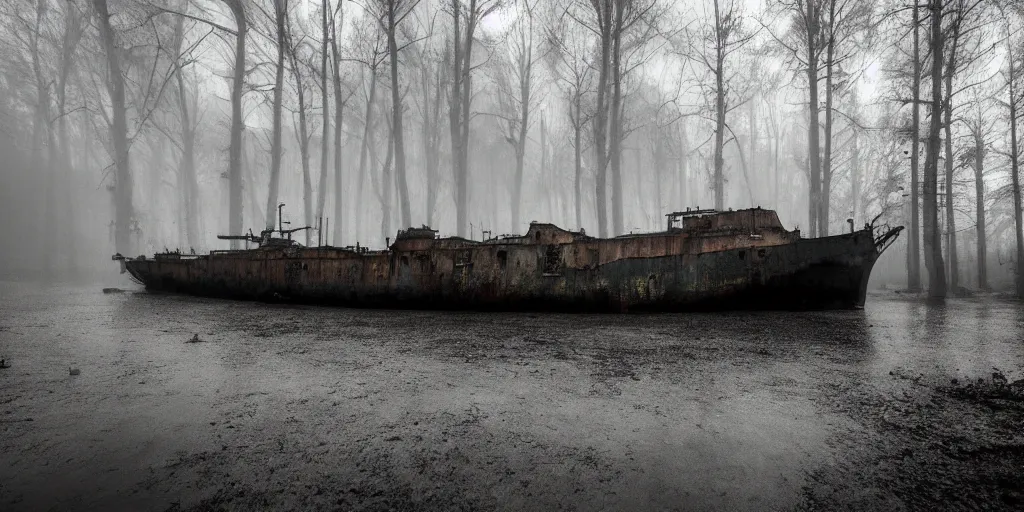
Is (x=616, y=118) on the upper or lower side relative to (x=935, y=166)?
upper

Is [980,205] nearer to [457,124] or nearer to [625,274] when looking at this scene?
[625,274]

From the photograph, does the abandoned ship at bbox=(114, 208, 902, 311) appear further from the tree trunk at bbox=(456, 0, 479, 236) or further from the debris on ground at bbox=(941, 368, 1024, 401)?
the tree trunk at bbox=(456, 0, 479, 236)

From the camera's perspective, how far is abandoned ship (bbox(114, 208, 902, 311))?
342 inches

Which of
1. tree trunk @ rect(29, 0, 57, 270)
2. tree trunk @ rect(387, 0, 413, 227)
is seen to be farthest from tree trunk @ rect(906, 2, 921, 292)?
tree trunk @ rect(29, 0, 57, 270)

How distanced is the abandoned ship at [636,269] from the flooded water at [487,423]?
11.1 ft

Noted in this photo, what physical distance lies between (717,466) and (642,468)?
0.38 m

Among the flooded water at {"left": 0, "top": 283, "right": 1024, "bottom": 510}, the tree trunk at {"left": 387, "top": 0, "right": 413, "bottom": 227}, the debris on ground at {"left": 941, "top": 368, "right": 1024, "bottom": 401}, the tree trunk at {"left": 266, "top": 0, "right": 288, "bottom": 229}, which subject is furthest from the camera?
the tree trunk at {"left": 266, "top": 0, "right": 288, "bottom": 229}

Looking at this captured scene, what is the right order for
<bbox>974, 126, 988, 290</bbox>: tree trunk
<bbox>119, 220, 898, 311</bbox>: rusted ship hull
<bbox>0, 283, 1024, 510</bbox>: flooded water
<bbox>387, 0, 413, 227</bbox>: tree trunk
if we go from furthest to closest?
<bbox>387, 0, 413, 227</bbox>: tree trunk, <bbox>974, 126, 988, 290</bbox>: tree trunk, <bbox>119, 220, 898, 311</bbox>: rusted ship hull, <bbox>0, 283, 1024, 510</bbox>: flooded water

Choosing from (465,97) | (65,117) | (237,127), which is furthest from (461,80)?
(65,117)

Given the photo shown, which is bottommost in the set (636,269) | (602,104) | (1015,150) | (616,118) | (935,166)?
(636,269)

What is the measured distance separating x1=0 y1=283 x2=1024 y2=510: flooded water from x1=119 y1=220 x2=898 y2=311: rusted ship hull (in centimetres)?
339

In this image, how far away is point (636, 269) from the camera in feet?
29.0

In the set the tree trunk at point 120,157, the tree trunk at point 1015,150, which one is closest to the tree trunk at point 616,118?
the tree trunk at point 1015,150

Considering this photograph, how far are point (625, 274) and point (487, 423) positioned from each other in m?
6.89
